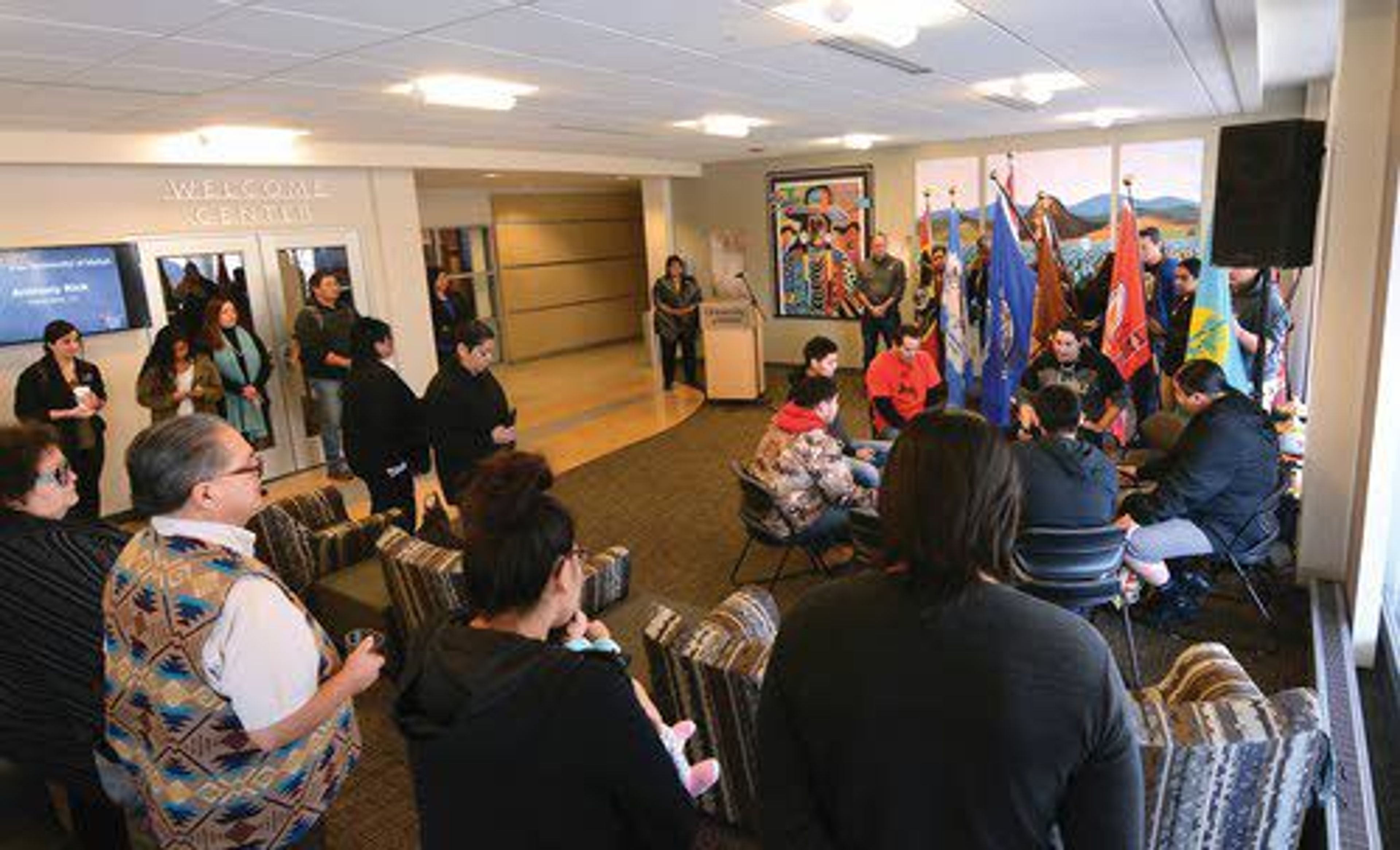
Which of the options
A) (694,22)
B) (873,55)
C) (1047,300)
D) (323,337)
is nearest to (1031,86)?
(1047,300)

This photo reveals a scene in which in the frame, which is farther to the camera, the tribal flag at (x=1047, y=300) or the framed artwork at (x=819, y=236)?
the framed artwork at (x=819, y=236)

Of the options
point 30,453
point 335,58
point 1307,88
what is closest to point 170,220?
point 335,58

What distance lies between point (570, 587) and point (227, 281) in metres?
6.75

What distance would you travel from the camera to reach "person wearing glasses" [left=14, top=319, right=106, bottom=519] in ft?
18.0

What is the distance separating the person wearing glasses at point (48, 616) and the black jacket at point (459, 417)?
212 cm

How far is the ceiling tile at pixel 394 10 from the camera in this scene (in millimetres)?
3076

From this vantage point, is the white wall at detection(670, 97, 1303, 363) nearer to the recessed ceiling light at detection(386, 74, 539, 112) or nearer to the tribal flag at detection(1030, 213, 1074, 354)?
the tribal flag at detection(1030, 213, 1074, 354)

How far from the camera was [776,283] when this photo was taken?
11617mm

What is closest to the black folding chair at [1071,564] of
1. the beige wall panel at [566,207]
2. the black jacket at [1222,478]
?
the black jacket at [1222,478]

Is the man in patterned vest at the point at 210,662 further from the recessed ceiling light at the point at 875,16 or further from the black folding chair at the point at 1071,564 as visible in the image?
the recessed ceiling light at the point at 875,16

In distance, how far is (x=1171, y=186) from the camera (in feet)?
30.1

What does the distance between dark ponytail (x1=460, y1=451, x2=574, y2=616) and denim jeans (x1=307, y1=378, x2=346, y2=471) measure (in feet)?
19.8

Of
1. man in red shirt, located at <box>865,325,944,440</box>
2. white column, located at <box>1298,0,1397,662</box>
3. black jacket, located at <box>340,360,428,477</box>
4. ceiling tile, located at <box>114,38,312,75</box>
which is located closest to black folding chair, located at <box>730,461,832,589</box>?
man in red shirt, located at <box>865,325,944,440</box>

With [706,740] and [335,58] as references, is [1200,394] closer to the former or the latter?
[706,740]
